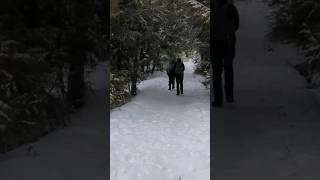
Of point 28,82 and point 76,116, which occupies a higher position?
point 28,82

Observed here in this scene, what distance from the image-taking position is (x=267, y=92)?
777 cm

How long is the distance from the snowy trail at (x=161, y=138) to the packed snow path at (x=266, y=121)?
411 millimetres

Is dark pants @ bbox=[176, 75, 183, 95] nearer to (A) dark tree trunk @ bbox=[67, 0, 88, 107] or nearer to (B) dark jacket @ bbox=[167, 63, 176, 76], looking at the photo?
(B) dark jacket @ bbox=[167, 63, 176, 76]

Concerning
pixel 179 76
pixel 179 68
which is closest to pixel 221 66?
pixel 179 76

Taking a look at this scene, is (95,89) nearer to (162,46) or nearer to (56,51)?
(56,51)

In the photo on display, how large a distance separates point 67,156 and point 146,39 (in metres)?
9.41

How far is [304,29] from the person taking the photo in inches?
295

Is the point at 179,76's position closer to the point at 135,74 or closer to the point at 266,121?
the point at 135,74

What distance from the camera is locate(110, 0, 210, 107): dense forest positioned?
12.9 metres

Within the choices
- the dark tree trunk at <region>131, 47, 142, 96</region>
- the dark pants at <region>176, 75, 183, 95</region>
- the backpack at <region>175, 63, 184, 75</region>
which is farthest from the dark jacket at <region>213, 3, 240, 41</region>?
the backpack at <region>175, 63, 184, 75</region>

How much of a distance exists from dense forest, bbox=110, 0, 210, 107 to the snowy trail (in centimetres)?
82

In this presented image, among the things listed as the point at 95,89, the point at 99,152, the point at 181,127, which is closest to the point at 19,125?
the point at 99,152

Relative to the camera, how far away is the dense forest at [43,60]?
5.80m

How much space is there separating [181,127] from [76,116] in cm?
226
